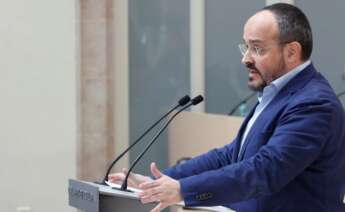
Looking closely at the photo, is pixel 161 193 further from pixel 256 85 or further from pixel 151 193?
pixel 256 85

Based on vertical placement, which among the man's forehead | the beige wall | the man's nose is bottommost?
the beige wall

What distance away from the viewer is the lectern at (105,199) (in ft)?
6.52

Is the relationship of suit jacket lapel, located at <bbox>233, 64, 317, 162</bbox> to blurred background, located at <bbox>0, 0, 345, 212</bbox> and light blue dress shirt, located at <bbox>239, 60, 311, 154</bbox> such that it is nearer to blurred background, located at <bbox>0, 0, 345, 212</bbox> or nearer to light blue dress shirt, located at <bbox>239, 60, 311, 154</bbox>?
light blue dress shirt, located at <bbox>239, 60, 311, 154</bbox>

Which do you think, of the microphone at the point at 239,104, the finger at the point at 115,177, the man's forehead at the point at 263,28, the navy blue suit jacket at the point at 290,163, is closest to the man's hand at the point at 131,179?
the finger at the point at 115,177

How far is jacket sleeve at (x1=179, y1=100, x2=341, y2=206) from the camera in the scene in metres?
1.92

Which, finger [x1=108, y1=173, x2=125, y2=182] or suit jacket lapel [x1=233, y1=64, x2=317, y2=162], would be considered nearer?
suit jacket lapel [x1=233, y1=64, x2=317, y2=162]

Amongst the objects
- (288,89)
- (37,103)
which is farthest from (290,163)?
(37,103)

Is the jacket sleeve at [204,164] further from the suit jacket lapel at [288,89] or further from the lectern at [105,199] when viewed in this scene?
→ the lectern at [105,199]

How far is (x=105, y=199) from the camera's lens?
2.04m

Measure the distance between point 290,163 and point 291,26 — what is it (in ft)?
1.36

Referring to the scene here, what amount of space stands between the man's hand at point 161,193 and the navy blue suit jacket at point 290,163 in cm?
2

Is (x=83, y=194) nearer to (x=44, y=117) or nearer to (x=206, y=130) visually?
(x=206, y=130)

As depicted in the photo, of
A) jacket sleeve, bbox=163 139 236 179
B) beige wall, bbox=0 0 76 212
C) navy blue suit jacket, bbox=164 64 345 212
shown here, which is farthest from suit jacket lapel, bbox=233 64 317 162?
beige wall, bbox=0 0 76 212

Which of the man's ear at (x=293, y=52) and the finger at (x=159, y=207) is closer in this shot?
the finger at (x=159, y=207)
